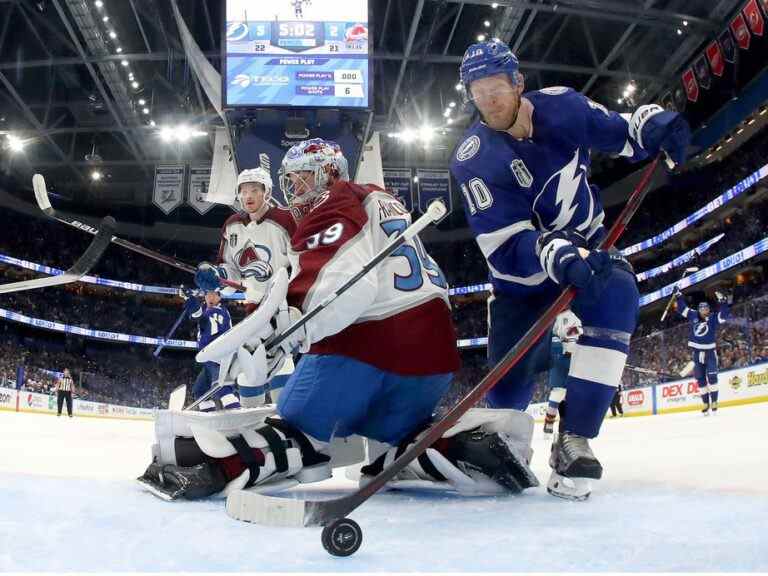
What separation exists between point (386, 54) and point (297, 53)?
523 centimetres

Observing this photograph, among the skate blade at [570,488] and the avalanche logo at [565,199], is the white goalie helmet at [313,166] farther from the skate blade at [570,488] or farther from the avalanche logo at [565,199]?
the skate blade at [570,488]

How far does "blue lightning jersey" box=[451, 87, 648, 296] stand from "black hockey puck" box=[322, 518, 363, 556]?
3.74ft

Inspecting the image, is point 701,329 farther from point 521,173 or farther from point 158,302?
point 158,302

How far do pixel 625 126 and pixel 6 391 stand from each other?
12.2 metres

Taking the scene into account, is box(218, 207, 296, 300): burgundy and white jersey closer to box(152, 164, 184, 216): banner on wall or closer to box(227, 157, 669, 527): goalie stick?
box(227, 157, 669, 527): goalie stick

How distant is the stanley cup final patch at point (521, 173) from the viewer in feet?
7.04

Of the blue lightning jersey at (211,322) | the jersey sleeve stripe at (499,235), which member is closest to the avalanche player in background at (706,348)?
the blue lightning jersey at (211,322)

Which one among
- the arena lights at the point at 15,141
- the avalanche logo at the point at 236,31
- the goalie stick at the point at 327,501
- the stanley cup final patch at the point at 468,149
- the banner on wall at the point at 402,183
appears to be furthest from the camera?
the arena lights at the point at 15,141

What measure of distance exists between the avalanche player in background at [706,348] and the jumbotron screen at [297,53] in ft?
16.2

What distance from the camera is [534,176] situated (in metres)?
2.16

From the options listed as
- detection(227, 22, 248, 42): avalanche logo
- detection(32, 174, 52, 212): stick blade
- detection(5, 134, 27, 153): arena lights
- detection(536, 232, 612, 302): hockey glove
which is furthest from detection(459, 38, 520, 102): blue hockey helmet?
detection(5, 134, 27, 153): arena lights

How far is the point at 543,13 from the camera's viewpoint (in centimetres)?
1295

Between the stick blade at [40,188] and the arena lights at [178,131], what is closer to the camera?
the stick blade at [40,188]

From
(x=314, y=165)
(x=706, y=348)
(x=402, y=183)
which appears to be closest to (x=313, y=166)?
(x=314, y=165)
